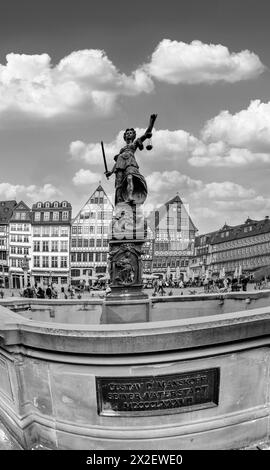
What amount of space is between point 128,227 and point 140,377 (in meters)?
5.64

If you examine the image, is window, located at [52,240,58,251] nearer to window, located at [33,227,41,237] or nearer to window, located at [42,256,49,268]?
window, located at [42,256,49,268]

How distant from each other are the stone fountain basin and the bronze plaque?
0.04 ft

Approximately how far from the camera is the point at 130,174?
973 cm

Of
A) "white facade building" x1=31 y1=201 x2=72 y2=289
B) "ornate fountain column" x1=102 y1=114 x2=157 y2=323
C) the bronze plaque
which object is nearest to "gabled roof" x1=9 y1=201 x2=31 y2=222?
"white facade building" x1=31 y1=201 x2=72 y2=289

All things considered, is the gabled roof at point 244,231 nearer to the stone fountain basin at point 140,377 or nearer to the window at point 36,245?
the window at point 36,245

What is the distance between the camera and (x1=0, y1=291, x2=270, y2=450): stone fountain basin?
3891mm

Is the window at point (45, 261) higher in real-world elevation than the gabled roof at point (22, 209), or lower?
lower

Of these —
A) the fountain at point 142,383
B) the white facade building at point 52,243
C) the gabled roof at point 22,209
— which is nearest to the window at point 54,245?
the white facade building at point 52,243

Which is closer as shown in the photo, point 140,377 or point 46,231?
point 140,377

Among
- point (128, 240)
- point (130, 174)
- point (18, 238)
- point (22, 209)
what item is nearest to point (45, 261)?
point (18, 238)

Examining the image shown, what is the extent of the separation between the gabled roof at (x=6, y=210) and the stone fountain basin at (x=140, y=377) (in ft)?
256

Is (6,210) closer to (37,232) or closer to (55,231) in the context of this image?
(37,232)

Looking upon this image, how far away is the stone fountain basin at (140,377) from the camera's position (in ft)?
12.8
